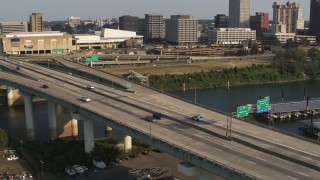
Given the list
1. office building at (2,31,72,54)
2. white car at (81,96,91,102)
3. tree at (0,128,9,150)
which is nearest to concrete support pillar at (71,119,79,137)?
white car at (81,96,91,102)

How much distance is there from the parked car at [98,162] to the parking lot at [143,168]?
39cm

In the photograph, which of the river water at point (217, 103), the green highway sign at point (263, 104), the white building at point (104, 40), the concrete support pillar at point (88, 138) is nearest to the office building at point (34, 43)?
the white building at point (104, 40)

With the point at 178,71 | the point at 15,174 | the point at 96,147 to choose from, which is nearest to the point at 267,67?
the point at 178,71

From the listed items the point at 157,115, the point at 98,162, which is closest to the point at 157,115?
the point at 157,115

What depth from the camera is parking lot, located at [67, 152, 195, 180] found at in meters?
37.4

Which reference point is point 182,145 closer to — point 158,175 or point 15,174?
point 158,175

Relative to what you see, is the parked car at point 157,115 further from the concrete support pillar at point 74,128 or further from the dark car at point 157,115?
the concrete support pillar at point 74,128

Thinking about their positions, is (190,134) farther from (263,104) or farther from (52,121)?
(263,104)

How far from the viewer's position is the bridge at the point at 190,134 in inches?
1069

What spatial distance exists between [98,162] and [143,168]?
13.7ft

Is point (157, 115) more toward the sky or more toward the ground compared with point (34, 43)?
Result: more toward the ground

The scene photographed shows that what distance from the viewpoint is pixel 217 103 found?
75.4 m

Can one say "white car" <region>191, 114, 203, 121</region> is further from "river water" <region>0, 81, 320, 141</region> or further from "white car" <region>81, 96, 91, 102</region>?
"river water" <region>0, 81, 320, 141</region>

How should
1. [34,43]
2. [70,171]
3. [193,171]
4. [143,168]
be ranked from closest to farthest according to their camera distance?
[193,171], [70,171], [143,168], [34,43]
